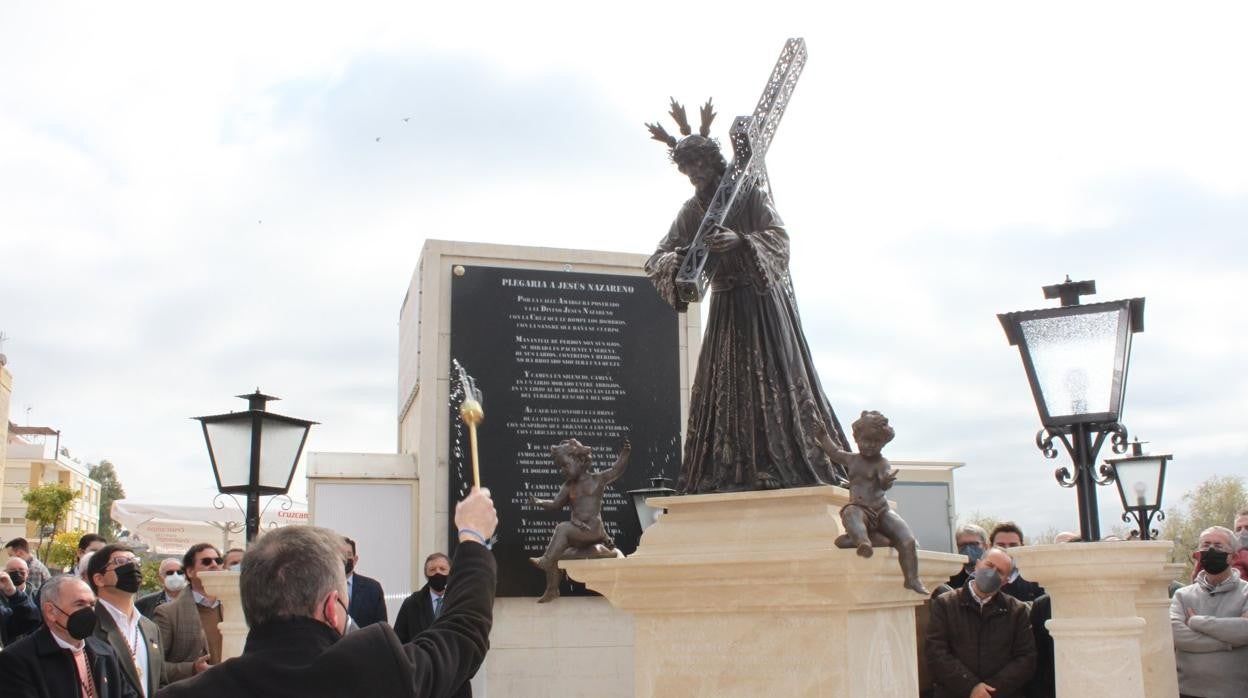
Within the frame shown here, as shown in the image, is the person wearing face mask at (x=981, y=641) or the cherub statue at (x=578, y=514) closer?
the cherub statue at (x=578, y=514)

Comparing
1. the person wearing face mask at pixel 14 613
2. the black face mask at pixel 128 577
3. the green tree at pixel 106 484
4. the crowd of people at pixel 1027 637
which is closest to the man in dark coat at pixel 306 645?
the black face mask at pixel 128 577

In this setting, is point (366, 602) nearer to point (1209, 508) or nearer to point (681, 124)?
point (681, 124)

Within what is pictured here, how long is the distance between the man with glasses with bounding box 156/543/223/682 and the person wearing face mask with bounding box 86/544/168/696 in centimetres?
117

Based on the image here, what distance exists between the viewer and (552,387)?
10.8 metres

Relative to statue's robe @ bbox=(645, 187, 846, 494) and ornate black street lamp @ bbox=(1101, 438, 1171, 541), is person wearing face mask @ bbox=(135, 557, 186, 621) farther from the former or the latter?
ornate black street lamp @ bbox=(1101, 438, 1171, 541)

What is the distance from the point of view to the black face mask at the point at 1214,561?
601cm

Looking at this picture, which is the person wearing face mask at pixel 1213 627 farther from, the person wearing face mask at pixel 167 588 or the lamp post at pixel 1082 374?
the person wearing face mask at pixel 167 588

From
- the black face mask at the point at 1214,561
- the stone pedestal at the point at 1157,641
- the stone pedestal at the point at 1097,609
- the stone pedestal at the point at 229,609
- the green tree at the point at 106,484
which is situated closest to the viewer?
the stone pedestal at the point at 1097,609

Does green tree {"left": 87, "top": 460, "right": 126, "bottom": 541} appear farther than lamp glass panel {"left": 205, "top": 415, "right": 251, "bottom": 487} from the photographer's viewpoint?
Yes

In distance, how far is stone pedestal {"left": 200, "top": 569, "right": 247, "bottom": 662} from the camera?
575 cm

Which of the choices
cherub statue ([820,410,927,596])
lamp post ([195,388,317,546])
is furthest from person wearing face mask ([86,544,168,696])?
cherub statue ([820,410,927,596])

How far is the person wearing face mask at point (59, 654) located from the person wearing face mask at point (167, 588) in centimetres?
258

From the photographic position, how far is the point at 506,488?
10.5 metres

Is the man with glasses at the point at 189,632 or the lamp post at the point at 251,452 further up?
the lamp post at the point at 251,452
